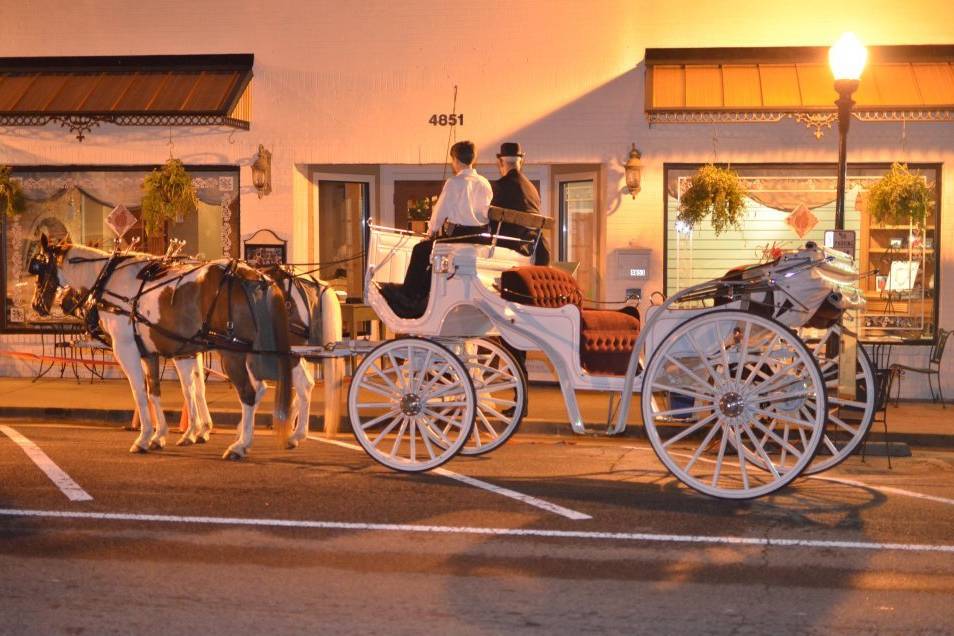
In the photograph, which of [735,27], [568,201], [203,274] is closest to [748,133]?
[735,27]

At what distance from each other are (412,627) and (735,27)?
452 inches

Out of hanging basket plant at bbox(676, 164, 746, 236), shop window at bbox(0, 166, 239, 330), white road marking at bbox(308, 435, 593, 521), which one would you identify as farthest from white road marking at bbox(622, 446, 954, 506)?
shop window at bbox(0, 166, 239, 330)

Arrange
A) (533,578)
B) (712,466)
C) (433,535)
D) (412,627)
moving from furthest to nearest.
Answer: (712,466) → (433,535) → (533,578) → (412,627)

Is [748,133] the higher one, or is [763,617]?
[748,133]

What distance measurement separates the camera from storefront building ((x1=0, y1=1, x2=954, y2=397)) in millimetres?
14594

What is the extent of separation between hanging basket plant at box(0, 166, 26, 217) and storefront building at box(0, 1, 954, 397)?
13.9 inches

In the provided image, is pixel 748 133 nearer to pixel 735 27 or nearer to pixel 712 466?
pixel 735 27

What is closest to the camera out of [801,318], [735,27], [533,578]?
[533,578]

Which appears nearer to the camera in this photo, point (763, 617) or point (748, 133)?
point (763, 617)

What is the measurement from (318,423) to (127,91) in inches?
218

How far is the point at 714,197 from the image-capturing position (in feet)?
46.9

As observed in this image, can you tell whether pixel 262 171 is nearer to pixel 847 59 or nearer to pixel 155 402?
pixel 155 402

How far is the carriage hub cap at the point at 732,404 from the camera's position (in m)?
7.54

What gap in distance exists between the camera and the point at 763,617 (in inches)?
212
